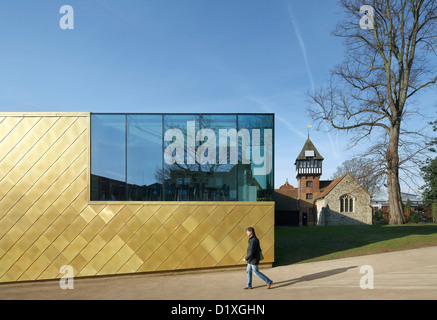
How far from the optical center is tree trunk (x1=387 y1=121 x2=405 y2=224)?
24953mm

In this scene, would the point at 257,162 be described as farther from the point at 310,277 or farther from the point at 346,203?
the point at 346,203

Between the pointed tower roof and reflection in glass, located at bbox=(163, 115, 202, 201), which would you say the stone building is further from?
reflection in glass, located at bbox=(163, 115, 202, 201)

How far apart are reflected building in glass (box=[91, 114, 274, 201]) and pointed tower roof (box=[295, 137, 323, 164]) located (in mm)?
49382

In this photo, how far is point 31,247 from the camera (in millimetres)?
11930

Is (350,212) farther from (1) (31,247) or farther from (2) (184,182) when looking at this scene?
(1) (31,247)

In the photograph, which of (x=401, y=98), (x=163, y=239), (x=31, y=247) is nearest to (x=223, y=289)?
(x=163, y=239)

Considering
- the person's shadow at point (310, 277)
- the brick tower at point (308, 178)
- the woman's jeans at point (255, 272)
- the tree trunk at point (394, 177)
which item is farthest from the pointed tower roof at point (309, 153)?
the woman's jeans at point (255, 272)

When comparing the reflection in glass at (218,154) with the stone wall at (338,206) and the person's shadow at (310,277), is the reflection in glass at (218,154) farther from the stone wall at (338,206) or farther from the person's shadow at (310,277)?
the stone wall at (338,206)

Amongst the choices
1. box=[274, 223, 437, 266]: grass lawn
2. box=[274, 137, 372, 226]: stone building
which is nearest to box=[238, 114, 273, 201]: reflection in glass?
box=[274, 223, 437, 266]: grass lawn

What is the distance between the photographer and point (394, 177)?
25.1 metres

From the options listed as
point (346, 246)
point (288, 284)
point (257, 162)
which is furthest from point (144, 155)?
point (346, 246)

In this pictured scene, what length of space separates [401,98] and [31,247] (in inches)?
1192

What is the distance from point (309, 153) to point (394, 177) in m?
35.2

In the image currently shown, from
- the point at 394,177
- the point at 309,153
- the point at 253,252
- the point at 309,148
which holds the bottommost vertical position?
the point at 253,252
